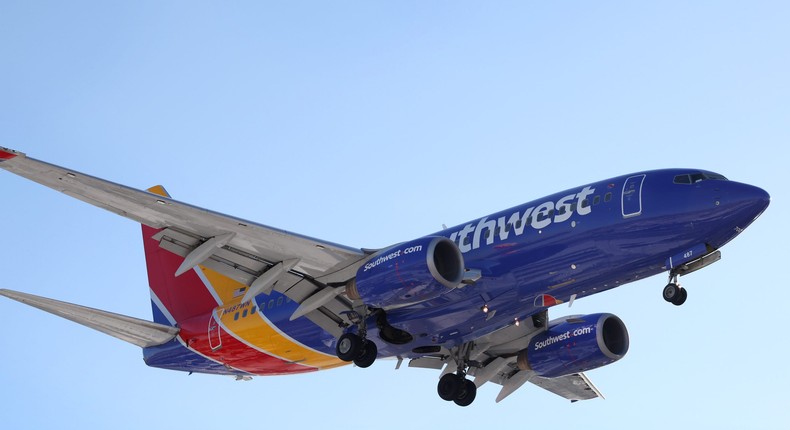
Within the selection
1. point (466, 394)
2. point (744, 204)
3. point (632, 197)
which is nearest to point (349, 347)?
point (466, 394)

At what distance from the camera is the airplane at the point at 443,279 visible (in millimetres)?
26188

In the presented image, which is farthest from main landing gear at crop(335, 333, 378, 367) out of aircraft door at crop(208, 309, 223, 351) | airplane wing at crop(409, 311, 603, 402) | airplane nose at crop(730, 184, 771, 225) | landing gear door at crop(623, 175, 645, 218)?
airplane nose at crop(730, 184, 771, 225)

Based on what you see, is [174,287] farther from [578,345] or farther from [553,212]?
[553,212]

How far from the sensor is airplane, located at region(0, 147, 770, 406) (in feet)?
85.9

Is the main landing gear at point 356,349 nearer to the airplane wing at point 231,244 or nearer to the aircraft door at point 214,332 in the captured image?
the airplane wing at point 231,244

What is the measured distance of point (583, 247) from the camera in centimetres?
2667

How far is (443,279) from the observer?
26.7 m

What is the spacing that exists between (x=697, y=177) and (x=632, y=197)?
1.63 meters

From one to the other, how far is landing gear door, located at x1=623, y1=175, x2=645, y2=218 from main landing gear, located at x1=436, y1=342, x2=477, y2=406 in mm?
8088

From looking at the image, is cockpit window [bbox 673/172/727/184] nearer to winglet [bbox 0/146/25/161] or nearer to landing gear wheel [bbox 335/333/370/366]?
landing gear wheel [bbox 335/333/370/366]

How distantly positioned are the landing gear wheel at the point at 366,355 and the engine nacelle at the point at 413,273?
76.7 inches

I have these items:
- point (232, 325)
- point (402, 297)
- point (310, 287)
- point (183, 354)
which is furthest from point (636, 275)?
point (183, 354)

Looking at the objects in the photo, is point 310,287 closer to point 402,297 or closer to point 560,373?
point 402,297

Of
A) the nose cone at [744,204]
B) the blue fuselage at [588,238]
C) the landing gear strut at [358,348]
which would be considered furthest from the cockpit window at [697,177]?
the landing gear strut at [358,348]
